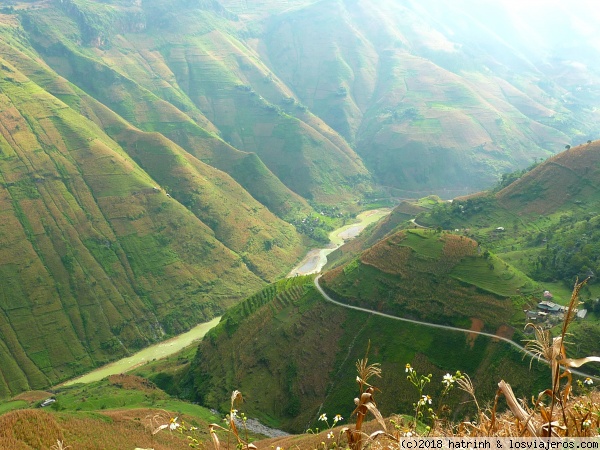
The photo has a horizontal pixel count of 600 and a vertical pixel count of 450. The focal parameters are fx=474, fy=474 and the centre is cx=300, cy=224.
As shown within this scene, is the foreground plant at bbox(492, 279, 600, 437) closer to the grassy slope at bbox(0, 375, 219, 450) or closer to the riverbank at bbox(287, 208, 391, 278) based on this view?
the grassy slope at bbox(0, 375, 219, 450)

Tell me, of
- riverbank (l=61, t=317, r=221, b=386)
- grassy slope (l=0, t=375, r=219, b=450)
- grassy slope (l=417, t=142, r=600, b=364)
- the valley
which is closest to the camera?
grassy slope (l=0, t=375, r=219, b=450)

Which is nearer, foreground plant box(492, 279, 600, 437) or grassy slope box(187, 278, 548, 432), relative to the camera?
foreground plant box(492, 279, 600, 437)

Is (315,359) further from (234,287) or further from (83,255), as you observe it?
(83,255)

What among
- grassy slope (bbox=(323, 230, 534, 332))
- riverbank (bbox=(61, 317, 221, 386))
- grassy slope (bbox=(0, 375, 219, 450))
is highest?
grassy slope (bbox=(323, 230, 534, 332))

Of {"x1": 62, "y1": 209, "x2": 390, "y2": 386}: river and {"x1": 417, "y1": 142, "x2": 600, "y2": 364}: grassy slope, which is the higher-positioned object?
{"x1": 417, "y1": 142, "x2": 600, "y2": 364}: grassy slope

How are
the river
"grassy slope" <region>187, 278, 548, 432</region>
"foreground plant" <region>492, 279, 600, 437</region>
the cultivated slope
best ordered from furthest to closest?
the cultivated slope
the river
"grassy slope" <region>187, 278, 548, 432</region>
"foreground plant" <region>492, 279, 600, 437</region>

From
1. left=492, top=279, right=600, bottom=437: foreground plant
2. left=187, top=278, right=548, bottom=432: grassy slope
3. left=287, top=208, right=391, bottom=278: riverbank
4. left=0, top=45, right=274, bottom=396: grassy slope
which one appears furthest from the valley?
left=287, top=208, right=391, bottom=278: riverbank

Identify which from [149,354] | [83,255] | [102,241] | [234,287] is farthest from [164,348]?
[102,241]

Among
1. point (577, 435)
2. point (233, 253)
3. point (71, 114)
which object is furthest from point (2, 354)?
point (577, 435)
